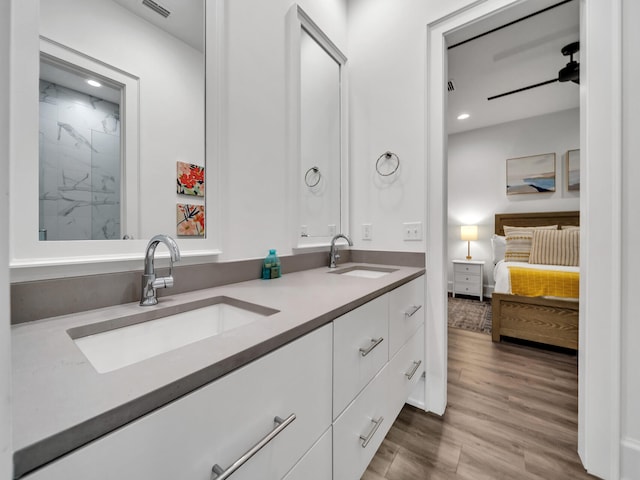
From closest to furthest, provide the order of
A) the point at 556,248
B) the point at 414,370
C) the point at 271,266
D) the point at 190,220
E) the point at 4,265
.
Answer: the point at 4,265 → the point at 190,220 → the point at 271,266 → the point at 414,370 → the point at 556,248

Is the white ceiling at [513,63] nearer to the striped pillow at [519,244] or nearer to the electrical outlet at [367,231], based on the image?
the electrical outlet at [367,231]

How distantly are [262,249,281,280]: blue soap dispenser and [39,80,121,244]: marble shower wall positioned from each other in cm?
59

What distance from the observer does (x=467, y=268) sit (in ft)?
13.6

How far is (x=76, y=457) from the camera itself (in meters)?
0.32

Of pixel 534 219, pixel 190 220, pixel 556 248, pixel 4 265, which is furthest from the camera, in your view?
pixel 534 219

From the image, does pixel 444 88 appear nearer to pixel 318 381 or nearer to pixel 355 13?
pixel 355 13

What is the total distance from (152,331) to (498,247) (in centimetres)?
437

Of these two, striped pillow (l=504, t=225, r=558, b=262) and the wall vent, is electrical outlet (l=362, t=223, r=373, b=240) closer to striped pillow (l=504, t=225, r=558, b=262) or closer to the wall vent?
the wall vent

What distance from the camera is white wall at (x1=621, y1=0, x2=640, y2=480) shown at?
45.5 inches

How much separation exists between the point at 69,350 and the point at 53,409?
0.23 metres

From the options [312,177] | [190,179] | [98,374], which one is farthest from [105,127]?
[312,177]

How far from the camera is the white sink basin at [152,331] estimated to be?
677 millimetres

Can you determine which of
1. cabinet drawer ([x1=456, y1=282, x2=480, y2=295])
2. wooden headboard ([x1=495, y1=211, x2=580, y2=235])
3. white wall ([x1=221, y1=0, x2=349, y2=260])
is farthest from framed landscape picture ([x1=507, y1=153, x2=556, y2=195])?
white wall ([x1=221, y1=0, x2=349, y2=260])

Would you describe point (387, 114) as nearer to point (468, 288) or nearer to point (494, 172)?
point (494, 172)
